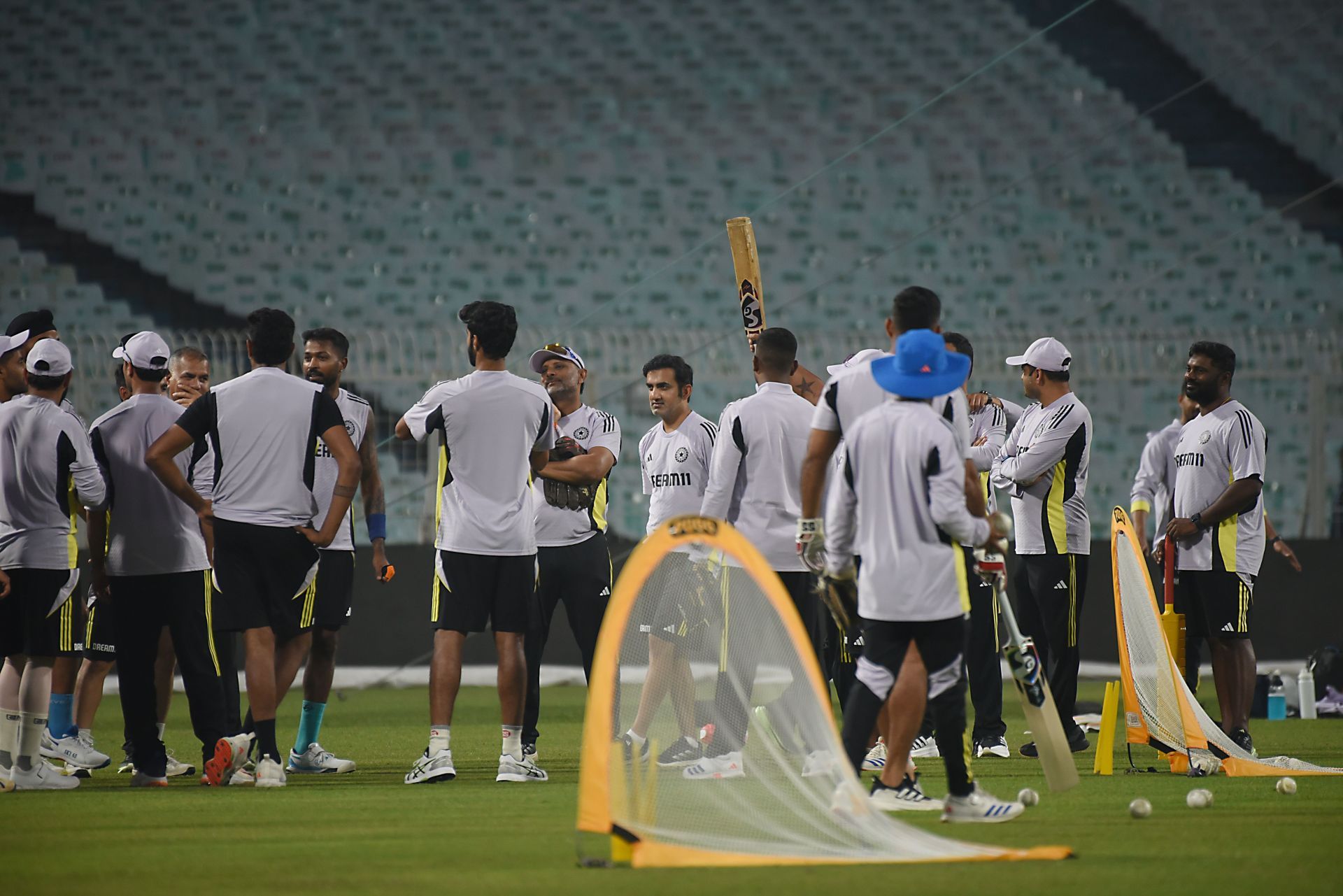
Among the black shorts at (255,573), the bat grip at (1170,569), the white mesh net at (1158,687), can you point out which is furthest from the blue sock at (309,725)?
the bat grip at (1170,569)

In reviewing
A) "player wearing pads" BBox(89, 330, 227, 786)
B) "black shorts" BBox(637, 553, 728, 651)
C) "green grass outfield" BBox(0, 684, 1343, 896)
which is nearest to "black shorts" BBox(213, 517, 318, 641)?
"player wearing pads" BBox(89, 330, 227, 786)

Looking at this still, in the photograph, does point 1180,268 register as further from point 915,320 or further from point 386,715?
point 915,320

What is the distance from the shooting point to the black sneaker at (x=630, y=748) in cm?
504

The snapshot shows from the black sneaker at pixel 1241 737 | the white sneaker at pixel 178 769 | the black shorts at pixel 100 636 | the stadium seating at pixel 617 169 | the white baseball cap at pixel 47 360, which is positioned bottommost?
the white sneaker at pixel 178 769

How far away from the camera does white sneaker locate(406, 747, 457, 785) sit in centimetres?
705

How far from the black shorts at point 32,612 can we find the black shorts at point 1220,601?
5.30 meters

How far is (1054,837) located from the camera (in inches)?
209

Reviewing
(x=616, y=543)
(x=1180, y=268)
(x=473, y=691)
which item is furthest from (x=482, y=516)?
(x=1180, y=268)

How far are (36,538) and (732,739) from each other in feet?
11.1

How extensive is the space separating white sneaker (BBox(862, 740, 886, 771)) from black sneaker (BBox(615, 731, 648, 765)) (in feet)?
8.34

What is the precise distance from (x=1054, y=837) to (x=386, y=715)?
693cm

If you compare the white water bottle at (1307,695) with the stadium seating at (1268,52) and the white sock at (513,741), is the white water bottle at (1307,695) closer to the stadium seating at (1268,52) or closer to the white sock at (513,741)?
the white sock at (513,741)

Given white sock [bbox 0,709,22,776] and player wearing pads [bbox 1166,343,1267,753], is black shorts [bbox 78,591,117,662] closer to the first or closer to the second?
white sock [bbox 0,709,22,776]

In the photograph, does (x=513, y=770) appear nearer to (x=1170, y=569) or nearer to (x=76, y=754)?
(x=76, y=754)
